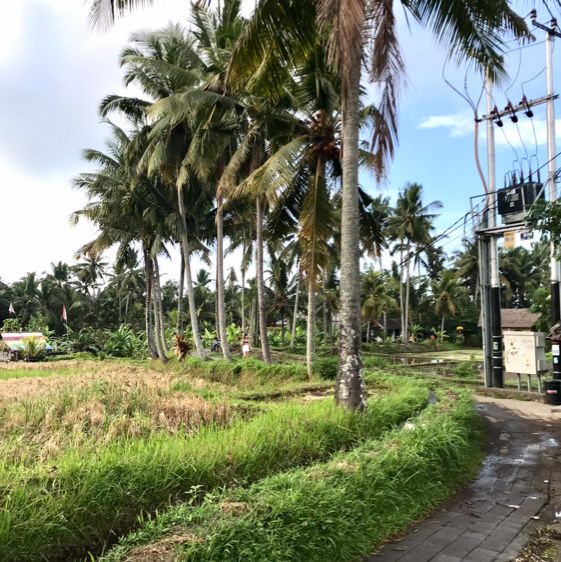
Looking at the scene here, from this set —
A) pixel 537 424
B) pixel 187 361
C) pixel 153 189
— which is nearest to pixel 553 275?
pixel 537 424

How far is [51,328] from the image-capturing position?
171ft

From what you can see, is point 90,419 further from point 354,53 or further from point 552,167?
point 552,167

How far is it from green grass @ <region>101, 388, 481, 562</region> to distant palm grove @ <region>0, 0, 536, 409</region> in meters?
2.30

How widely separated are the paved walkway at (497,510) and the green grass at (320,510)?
0.65 ft

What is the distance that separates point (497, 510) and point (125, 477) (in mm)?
3702

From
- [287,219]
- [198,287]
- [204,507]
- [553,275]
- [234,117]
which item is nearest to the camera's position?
[204,507]

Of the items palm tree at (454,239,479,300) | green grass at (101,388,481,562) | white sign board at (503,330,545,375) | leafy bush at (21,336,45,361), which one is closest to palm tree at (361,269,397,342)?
palm tree at (454,239,479,300)

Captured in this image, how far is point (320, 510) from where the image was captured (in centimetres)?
412

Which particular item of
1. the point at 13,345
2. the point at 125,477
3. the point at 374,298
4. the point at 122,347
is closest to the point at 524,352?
the point at 125,477

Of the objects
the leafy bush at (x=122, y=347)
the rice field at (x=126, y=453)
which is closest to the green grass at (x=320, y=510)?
the rice field at (x=126, y=453)

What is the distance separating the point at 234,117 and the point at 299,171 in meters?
4.29

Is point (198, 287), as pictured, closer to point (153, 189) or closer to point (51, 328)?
point (51, 328)

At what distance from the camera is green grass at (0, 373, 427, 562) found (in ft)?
11.8

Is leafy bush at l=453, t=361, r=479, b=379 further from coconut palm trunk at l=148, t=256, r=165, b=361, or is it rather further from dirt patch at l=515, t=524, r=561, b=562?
coconut palm trunk at l=148, t=256, r=165, b=361
